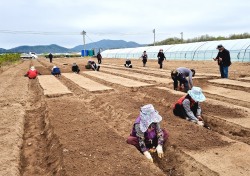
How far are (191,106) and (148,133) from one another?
2.09 meters

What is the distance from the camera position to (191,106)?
6949 millimetres

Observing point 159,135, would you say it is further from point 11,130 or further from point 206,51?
point 206,51

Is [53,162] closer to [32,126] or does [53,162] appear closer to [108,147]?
[108,147]

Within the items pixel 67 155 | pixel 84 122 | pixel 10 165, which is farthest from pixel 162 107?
pixel 10 165

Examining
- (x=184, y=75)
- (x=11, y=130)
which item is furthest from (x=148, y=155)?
(x=184, y=75)

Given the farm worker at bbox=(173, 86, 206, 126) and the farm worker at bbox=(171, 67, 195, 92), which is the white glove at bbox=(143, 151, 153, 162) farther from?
the farm worker at bbox=(171, 67, 195, 92)

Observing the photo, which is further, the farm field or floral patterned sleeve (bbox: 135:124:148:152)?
floral patterned sleeve (bbox: 135:124:148:152)

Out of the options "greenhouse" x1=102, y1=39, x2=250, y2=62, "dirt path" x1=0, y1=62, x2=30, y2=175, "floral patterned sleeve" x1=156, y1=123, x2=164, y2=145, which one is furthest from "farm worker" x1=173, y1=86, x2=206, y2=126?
"greenhouse" x1=102, y1=39, x2=250, y2=62

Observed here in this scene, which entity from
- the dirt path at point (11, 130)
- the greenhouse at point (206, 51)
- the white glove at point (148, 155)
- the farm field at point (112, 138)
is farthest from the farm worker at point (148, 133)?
the greenhouse at point (206, 51)

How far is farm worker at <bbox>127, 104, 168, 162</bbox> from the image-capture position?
16.0 feet

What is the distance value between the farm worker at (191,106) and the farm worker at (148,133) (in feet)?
4.53

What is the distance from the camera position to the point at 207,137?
5.83 m

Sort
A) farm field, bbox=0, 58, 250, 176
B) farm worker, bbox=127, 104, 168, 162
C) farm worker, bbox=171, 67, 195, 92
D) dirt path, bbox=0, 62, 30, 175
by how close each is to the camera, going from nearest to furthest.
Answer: farm field, bbox=0, 58, 250, 176 → farm worker, bbox=127, 104, 168, 162 → dirt path, bbox=0, 62, 30, 175 → farm worker, bbox=171, 67, 195, 92

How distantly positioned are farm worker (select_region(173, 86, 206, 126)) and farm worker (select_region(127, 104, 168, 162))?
4.53ft
